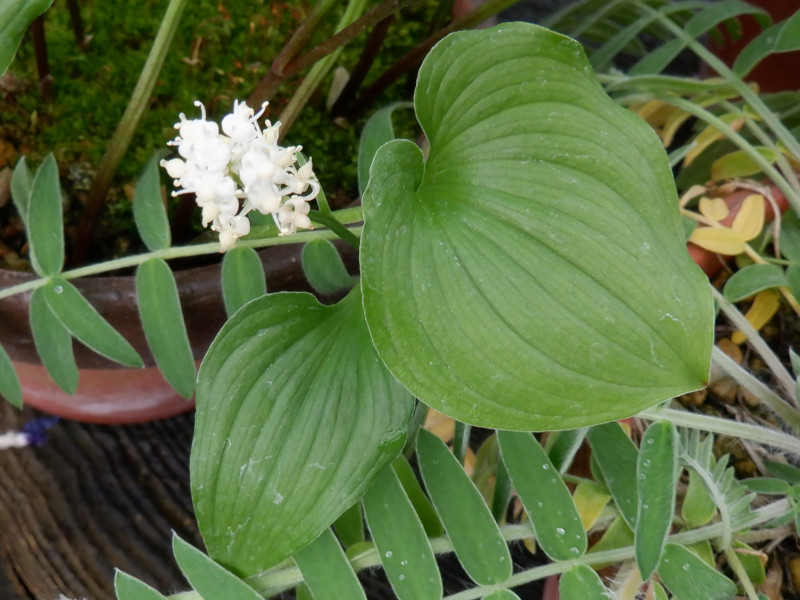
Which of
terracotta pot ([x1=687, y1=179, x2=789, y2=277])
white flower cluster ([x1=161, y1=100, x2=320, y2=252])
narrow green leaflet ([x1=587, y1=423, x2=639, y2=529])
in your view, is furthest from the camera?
terracotta pot ([x1=687, y1=179, x2=789, y2=277])

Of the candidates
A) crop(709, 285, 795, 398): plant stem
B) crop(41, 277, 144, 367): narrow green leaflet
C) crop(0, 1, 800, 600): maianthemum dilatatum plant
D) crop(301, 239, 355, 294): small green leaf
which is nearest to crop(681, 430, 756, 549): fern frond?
crop(0, 1, 800, 600): maianthemum dilatatum plant

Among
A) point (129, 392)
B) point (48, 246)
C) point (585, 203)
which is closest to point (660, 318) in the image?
point (585, 203)

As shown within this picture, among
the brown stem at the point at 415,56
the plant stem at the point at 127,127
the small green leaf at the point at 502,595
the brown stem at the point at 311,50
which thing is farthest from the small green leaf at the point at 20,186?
the small green leaf at the point at 502,595

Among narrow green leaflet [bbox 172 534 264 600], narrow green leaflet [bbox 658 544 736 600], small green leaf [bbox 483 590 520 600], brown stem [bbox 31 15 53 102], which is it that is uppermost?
brown stem [bbox 31 15 53 102]

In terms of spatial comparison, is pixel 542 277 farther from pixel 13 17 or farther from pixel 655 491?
pixel 13 17

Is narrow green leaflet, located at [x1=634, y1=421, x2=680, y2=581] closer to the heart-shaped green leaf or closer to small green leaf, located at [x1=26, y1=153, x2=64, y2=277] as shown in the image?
the heart-shaped green leaf

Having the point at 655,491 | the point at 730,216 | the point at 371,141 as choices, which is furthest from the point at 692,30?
the point at 655,491

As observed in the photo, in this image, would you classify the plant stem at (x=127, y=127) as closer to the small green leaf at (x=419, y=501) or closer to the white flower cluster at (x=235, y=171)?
the white flower cluster at (x=235, y=171)
